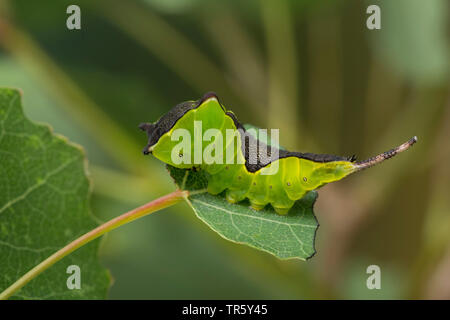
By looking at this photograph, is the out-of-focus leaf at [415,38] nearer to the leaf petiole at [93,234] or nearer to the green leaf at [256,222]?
the green leaf at [256,222]

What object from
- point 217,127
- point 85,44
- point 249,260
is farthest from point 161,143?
point 85,44

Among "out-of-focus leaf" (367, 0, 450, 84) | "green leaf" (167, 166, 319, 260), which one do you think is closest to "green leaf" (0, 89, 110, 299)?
"green leaf" (167, 166, 319, 260)

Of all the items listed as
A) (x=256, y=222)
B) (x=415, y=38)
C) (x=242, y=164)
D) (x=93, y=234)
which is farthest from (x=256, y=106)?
(x=93, y=234)

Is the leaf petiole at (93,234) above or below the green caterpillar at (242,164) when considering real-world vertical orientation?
below

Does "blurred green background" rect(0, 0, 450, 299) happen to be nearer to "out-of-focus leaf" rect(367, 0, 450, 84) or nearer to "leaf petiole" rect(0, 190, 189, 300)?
"out-of-focus leaf" rect(367, 0, 450, 84)

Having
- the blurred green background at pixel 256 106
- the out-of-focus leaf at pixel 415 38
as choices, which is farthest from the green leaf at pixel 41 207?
the out-of-focus leaf at pixel 415 38
